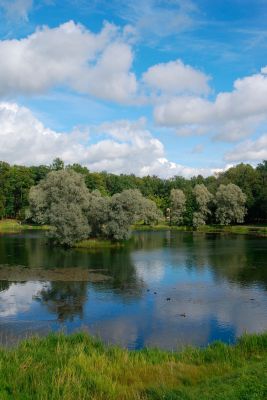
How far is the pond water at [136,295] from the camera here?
26.2 meters

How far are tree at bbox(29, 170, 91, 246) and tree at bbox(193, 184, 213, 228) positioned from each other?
4177cm

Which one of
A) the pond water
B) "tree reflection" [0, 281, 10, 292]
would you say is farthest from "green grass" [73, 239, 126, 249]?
"tree reflection" [0, 281, 10, 292]

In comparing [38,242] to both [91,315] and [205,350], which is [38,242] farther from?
[205,350]

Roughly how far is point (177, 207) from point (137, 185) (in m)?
35.6

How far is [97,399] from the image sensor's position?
1210 cm

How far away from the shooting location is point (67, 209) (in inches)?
2571

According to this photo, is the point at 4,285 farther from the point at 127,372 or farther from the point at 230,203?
the point at 230,203

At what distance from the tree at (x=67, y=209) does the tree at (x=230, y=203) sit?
42.3m

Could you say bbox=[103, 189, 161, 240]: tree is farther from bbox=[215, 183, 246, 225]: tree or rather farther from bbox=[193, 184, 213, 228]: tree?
bbox=[193, 184, 213, 228]: tree

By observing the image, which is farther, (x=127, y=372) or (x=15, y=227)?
(x=15, y=227)

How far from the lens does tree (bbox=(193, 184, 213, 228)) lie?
10962cm

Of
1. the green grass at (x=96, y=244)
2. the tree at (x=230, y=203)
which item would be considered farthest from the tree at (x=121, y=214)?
the tree at (x=230, y=203)

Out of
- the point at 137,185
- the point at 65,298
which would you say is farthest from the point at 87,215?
the point at 137,185

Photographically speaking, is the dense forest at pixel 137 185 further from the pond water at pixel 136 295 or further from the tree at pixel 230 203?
the pond water at pixel 136 295
